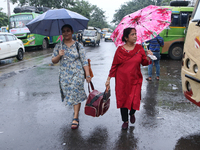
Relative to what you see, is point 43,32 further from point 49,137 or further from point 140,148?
point 140,148

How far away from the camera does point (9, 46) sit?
11.1 metres

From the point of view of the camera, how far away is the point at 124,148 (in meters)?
2.86

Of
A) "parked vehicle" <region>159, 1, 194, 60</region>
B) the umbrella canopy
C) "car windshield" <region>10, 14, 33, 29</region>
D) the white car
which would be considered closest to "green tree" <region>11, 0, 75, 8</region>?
"car windshield" <region>10, 14, 33, 29</region>

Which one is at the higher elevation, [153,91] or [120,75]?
[120,75]

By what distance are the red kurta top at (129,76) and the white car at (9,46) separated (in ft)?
29.6

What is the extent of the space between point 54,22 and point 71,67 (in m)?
0.90

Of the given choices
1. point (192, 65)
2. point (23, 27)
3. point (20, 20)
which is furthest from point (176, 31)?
point (20, 20)

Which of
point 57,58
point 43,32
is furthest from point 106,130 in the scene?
point 43,32

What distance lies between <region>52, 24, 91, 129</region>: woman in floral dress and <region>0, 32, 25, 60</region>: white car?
8222 millimetres

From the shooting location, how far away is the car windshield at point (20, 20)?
17.0 metres

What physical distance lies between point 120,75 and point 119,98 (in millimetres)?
363

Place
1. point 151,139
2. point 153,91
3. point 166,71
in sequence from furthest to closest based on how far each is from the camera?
1. point 166,71
2. point 153,91
3. point 151,139

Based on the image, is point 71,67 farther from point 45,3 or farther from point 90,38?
point 45,3

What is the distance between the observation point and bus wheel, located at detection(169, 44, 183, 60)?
11.2 meters
